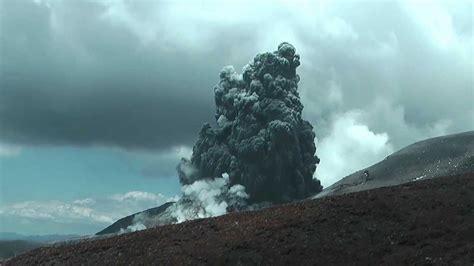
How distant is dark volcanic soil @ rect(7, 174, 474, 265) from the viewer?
3650 centimetres

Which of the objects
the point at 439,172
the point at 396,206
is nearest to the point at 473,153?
the point at 439,172

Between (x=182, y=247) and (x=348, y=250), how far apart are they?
13.9 m

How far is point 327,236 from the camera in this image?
41.1m

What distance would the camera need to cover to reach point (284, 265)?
37219 millimetres

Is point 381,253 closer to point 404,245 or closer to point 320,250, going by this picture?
point 404,245

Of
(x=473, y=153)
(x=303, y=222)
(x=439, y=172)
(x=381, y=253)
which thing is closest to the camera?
(x=381, y=253)

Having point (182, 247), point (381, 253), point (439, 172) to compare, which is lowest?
point (381, 253)

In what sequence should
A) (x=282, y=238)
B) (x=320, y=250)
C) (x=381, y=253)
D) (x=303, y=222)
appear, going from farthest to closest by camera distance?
(x=303, y=222) < (x=282, y=238) < (x=320, y=250) < (x=381, y=253)

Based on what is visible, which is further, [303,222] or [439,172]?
[439,172]

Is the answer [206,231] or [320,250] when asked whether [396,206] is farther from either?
[206,231]

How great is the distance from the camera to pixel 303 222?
45.0 m

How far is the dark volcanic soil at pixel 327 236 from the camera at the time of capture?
36.5 meters

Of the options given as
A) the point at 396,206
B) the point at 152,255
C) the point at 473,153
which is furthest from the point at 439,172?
the point at 152,255

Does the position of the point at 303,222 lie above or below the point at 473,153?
below
